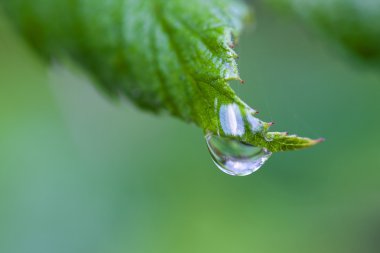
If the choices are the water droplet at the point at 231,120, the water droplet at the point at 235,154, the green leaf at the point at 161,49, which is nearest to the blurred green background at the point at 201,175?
the green leaf at the point at 161,49

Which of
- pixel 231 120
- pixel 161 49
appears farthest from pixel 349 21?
pixel 231 120

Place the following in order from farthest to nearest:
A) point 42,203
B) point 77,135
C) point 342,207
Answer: point 77,135
point 342,207
point 42,203

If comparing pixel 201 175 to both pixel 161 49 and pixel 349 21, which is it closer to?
pixel 349 21

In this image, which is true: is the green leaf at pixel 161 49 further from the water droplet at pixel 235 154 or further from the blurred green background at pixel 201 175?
the blurred green background at pixel 201 175

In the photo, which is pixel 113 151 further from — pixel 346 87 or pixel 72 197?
pixel 346 87

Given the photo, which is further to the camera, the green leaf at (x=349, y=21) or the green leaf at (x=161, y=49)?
the green leaf at (x=349, y=21)

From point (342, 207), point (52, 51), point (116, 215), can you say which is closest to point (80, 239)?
point (116, 215)
